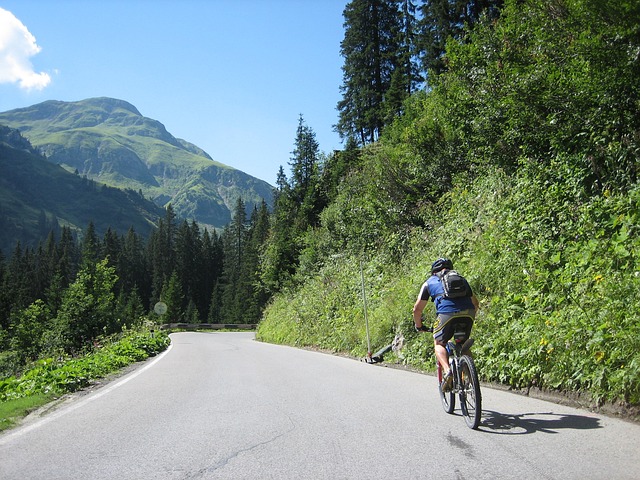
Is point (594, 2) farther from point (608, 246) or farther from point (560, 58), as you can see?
point (608, 246)

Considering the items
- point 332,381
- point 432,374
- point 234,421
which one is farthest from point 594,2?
point 234,421

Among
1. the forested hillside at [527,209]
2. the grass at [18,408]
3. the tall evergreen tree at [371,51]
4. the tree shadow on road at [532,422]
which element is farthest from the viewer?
the tall evergreen tree at [371,51]

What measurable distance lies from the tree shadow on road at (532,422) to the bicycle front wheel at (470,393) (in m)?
0.15

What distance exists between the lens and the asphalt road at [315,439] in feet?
12.5

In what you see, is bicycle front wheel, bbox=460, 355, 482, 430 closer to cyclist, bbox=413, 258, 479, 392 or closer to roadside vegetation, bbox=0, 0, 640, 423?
cyclist, bbox=413, 258, 479, 392

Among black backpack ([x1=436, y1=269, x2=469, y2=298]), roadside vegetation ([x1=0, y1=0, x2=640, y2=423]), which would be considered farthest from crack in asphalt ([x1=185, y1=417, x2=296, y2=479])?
roadside vegetation ([x1=0, y1=0, x2=640, y2=423])

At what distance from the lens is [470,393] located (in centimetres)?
514

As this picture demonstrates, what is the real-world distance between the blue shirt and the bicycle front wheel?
60 cm

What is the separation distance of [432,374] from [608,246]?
4.13 metres

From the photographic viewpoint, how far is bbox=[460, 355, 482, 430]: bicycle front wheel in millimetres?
4879

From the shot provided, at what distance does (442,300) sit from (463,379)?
0.96 meters

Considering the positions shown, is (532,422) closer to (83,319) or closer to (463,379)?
(463,379)

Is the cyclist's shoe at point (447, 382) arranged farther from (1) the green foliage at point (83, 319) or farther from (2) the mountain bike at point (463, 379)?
(1) the green foliage at point (83, 319)

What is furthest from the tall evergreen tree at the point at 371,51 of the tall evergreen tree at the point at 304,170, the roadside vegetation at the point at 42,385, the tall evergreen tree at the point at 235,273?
the tall evergreen tree at the point at 235,273
